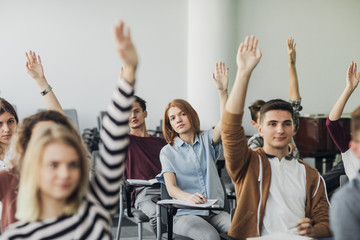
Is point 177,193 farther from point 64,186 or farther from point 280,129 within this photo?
point 64,186

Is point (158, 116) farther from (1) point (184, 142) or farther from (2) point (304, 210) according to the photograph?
(2) point (304, 210)

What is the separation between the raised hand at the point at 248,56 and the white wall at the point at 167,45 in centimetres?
498

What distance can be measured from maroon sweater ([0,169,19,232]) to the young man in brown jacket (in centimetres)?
84

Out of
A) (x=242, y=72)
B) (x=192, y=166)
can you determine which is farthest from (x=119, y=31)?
(x=192, y=166)

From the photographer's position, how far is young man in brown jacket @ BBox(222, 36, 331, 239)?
2049mm

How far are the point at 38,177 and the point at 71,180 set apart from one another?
10 cm

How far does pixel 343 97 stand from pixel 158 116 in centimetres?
476

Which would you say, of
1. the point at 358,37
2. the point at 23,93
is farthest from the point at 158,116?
the point at 358,37

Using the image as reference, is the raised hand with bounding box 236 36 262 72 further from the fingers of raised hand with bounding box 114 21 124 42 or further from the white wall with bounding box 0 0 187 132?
the white wall with bounding box 0 0 187 132

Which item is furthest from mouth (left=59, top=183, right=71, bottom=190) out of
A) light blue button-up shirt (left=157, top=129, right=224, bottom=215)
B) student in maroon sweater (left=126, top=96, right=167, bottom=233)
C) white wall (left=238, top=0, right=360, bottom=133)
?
white wall (left=238, top=0, right=360, bottom=133)

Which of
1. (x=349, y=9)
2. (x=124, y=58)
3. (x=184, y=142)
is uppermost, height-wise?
(x=349, y=9)

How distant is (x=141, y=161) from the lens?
359 cm

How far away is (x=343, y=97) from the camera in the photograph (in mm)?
2662

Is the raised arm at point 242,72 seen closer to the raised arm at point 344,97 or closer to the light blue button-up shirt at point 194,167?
the raised arm at point 344,97
